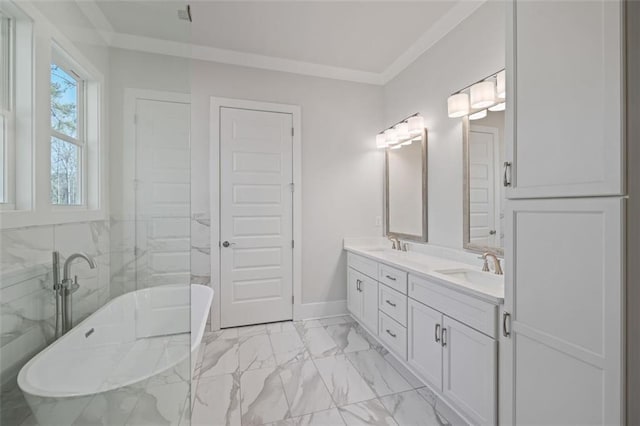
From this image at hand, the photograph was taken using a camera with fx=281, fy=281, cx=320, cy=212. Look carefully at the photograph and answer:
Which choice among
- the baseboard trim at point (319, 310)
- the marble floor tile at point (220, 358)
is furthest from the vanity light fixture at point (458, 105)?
→ the marble floor tile at point (220, 358)

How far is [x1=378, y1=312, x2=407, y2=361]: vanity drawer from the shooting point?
2133 mm

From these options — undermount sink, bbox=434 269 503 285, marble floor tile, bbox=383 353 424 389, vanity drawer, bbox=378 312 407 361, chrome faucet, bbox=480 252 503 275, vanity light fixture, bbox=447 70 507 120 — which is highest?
vanity light fixture, bbox=447 70 507 120

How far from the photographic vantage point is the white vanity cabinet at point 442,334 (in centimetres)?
143

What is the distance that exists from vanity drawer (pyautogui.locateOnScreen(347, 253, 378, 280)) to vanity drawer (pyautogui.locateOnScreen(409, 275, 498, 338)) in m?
0.56

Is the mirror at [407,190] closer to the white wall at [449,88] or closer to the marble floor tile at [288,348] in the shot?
the white wall at [449,88]

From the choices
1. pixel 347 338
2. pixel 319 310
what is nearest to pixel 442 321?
pixel 347 338

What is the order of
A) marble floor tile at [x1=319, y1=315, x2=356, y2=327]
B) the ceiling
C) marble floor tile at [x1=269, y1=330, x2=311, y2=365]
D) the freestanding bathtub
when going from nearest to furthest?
the freestanding bathtub
the ceiling
marble floor tile at [x1=269, y1=330, x2=311, y2=365]
marble floor tile at [x1=319, y1=315, x2=356, y2=327]

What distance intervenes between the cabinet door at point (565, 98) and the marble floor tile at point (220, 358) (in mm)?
2279

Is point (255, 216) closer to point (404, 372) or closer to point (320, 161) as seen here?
point (320, 161)

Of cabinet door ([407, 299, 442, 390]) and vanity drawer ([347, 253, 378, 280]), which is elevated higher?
vanity drawer ([347, 253, 378, 280])

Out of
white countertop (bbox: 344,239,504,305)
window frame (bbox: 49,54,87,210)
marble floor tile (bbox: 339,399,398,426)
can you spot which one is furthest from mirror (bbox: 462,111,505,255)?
window frame (bbox: 49,54,87,210)

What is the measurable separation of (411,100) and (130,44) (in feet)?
8.22

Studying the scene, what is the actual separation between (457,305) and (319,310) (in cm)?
188

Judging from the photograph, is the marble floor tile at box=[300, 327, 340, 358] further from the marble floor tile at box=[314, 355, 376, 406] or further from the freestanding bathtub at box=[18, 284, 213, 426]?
the freestanding bathtub at box=[18, 284, 213, 426]
